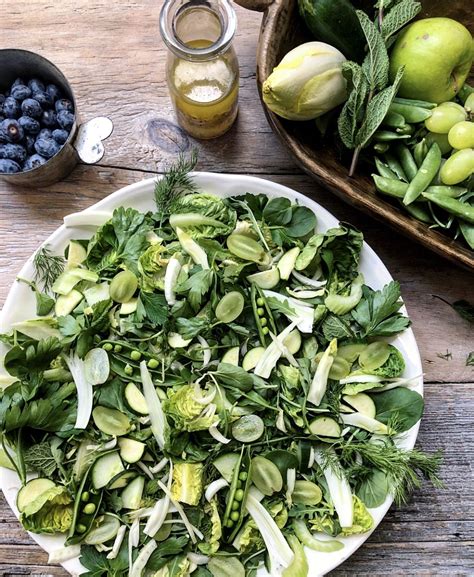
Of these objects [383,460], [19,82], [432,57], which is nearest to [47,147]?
[19,82]

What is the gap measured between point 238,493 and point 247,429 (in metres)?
0.10

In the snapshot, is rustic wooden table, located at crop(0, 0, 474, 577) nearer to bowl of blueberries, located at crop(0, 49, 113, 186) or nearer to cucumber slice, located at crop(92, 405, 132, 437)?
bowl of blueberries, located at crop(0, 49, 113, 186)

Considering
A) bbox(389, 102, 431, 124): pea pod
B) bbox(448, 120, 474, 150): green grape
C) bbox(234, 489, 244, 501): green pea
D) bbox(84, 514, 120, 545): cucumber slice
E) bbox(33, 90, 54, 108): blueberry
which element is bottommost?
bbox(84, 514, 120, 545): cucumber slice

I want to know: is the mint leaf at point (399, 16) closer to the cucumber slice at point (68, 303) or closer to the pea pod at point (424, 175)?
the pea pod at point (424, 175)

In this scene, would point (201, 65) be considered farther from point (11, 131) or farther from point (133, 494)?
point (133, 494)

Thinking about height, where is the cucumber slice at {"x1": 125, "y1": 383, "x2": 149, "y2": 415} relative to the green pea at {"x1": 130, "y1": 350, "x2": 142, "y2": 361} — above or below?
below

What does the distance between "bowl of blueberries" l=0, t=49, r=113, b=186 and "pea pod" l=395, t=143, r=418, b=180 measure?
595 mm

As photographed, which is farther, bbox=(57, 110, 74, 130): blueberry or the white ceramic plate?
bbox=(57, 110, 74, 130): blueberry

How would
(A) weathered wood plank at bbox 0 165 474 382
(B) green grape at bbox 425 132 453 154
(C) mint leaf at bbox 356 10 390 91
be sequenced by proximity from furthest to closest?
(A) weathered wood plank at bbox 0 165 474 382 < (B) green grape at bbox 425 132 453 154 < (C) mint leaf at bbox 356 10 390 91

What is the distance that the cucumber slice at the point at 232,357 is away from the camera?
43.1 inches

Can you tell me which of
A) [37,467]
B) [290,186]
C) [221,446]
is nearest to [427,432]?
[221,446]

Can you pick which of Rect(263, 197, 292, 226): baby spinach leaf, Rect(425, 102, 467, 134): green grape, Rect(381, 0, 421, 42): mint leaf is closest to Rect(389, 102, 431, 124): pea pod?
Rect(425, 102, 467, 134): green grape

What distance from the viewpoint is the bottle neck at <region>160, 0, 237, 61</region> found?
1091 millimetres

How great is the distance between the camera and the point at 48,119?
1230 mm
